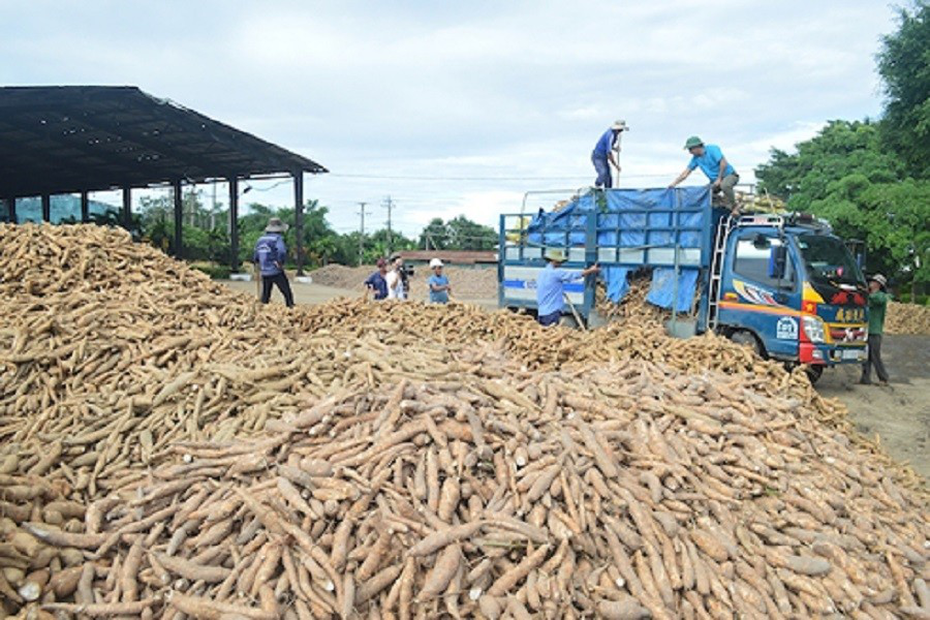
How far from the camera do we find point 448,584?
3004mm

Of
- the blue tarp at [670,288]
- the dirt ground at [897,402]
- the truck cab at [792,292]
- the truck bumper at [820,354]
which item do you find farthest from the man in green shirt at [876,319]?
the blue tarp at [670,288]

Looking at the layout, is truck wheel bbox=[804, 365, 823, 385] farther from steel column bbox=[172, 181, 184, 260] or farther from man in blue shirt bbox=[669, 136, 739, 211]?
steel column bbox=[172, 181, 184, 260]

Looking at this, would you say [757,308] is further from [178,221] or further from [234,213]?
[178,221]

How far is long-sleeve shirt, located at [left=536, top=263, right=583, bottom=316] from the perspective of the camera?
877 centimetres

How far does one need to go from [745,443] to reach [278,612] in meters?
3.27

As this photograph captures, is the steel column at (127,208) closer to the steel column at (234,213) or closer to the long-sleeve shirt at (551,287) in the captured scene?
the steel column at (234,213)

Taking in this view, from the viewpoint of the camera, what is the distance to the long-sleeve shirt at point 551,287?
345 inches

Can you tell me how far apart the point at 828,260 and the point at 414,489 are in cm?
761

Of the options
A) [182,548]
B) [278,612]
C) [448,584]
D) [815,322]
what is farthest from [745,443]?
[815,322]

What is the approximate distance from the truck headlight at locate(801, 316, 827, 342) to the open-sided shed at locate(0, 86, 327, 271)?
16132mm

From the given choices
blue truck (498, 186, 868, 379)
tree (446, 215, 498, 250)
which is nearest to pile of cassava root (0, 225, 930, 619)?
blue truck (498, 186, 868, 379)

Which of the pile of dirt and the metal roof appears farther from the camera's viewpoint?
the pile of dirt

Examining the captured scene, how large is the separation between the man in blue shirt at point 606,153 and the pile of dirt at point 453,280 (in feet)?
55.7

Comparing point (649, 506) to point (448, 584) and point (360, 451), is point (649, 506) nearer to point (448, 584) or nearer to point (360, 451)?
point (448, 584)
